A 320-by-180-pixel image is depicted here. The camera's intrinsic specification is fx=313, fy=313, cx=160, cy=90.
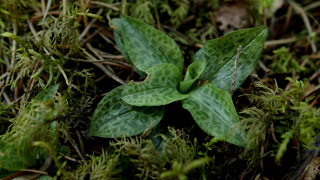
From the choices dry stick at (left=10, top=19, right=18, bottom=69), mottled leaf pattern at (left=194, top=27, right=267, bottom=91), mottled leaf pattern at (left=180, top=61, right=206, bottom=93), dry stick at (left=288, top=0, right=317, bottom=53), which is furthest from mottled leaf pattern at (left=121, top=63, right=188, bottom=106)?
dry stick at (left=288, top=0, right=317, bottom=53)

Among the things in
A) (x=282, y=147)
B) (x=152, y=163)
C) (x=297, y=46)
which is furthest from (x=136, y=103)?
(x=297, y=46)

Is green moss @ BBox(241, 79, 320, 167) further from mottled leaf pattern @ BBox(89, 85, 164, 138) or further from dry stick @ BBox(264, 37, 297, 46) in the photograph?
dry stick @ BBox(264, 37, 297, 46)

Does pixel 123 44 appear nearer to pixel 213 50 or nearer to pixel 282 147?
pixel 213 50

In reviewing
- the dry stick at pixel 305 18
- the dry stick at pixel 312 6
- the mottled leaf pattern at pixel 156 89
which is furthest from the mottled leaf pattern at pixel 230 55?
the dry stick at pixel 312 6

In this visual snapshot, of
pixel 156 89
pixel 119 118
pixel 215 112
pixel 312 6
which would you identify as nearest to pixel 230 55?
pixel 215 112

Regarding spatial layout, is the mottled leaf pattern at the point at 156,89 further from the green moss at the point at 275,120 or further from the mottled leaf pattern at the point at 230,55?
the green moss at the point at 275,120

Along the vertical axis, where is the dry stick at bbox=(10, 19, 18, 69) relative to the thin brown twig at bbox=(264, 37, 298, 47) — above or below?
above

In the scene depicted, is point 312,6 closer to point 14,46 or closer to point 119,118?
point 119,118
